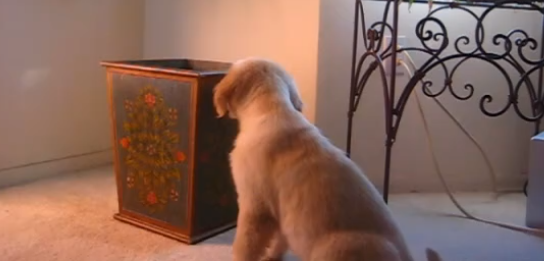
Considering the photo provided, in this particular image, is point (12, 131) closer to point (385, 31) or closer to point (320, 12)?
point (320, 12)

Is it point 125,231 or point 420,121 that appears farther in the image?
point 420,121

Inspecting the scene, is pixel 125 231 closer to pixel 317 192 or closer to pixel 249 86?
pixel 249 86

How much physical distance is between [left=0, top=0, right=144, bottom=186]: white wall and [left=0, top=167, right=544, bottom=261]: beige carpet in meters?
0.17

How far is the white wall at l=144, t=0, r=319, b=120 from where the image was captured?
7.11ft

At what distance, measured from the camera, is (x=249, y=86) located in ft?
Result: 4.76

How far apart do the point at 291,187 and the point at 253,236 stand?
5.7 inches

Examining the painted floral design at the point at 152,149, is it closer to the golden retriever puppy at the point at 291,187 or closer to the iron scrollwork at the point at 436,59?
the golden retriever puppy at the point at 291,187

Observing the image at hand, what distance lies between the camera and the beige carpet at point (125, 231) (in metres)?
1.67

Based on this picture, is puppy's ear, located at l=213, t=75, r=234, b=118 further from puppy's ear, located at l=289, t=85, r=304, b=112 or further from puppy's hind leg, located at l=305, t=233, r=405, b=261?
puppy's hind leg, located at l=305, t=233, r=405, b=261

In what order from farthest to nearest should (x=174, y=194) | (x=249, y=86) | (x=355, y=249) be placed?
(x=174, y=194)
(x=249, y=86)
(x=355, y=249)

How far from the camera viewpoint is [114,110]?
1.88 meters

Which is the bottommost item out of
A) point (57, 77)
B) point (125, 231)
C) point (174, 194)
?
point (125, 231)

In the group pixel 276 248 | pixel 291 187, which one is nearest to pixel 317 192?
pixel 291 187

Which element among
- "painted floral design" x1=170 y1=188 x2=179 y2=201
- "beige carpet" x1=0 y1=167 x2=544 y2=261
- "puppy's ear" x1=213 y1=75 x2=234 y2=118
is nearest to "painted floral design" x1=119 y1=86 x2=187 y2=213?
"painted floral design" x1=170 y1=188 x2=179 y2=201
